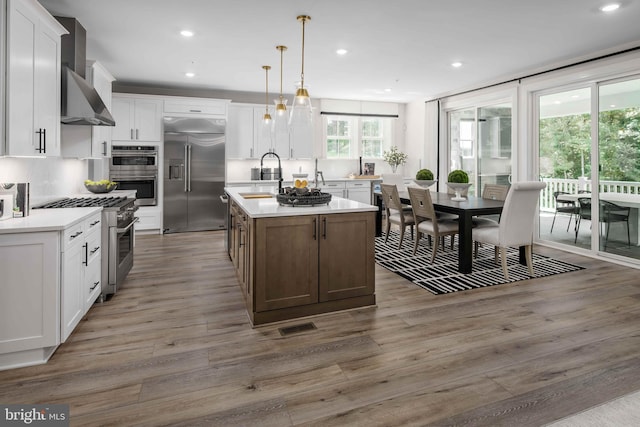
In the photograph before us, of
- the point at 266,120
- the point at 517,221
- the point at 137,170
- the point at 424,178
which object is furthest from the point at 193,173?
the point at 517,221

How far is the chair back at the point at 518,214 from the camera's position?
386 cm

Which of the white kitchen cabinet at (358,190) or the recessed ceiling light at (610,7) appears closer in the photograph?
the recessed ceiling light at (610,7)

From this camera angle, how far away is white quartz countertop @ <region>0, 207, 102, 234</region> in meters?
2.20

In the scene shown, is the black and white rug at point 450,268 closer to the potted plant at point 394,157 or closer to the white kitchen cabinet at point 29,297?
the white kitchen cabinet at point 29,297

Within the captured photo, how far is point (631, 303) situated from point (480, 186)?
3842 millimetres

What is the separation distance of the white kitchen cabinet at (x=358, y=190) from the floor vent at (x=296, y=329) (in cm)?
509

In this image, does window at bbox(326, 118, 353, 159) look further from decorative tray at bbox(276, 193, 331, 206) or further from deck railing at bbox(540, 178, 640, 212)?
decorative tray at bbox(276, 193, 331, 206)

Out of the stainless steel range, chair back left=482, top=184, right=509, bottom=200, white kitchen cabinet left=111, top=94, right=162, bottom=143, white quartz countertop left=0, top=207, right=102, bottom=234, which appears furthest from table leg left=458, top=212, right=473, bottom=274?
white kitchen cabinet left=111, top=94, right=162, bottom=143

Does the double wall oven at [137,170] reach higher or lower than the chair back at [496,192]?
higher

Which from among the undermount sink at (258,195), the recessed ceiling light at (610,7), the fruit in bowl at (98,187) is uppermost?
the recessed ceiling light at (610,7)

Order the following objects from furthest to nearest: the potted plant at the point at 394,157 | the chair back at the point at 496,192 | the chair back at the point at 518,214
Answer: the potted plant at the point at 394,157, the chair back at the point at 496,192, the chair back at the point at 518,214

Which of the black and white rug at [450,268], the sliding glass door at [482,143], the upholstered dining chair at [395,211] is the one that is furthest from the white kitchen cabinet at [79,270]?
the sliding glass door at [482,143]

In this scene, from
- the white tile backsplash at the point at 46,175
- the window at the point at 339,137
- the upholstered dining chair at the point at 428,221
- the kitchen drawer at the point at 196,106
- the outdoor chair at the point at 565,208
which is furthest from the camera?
the window at the point at 339,137

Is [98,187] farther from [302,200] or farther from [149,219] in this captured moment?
[302,200]
